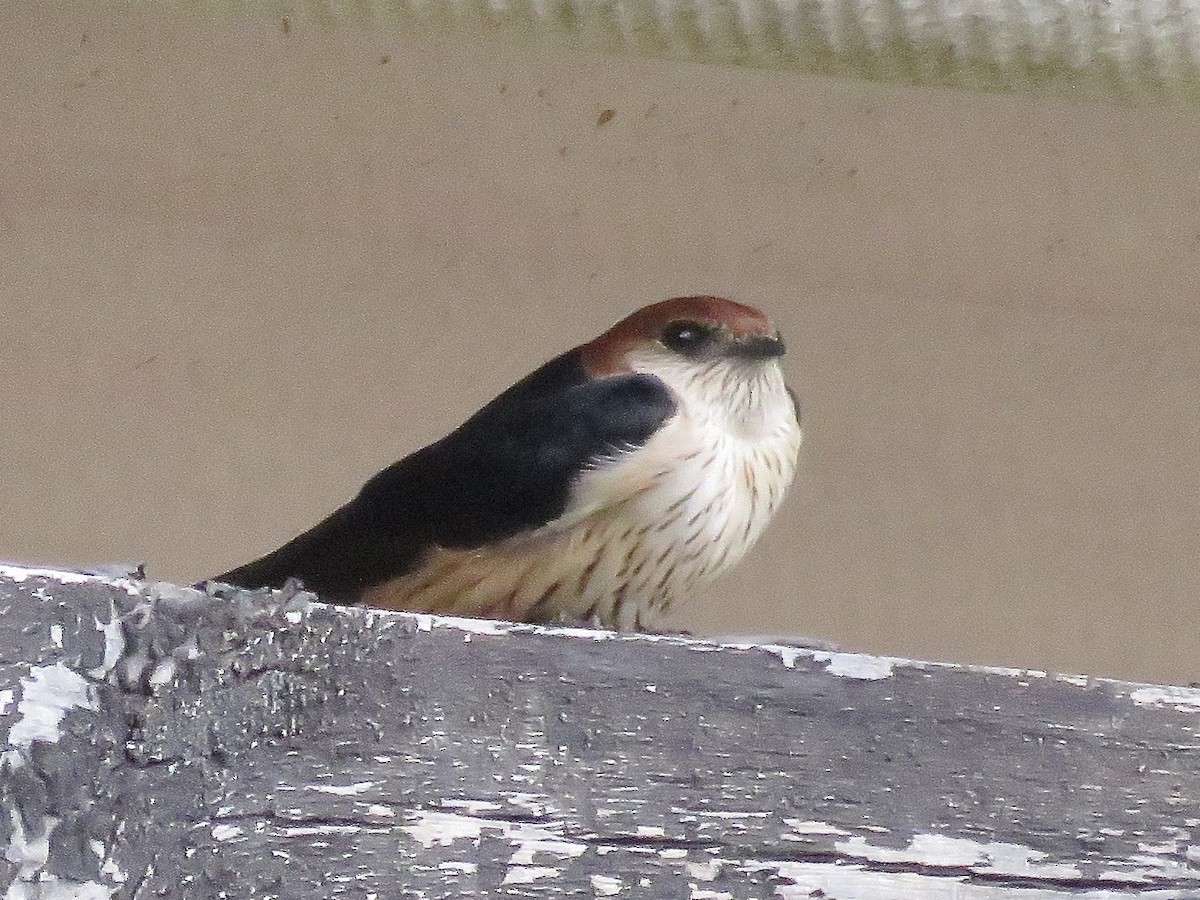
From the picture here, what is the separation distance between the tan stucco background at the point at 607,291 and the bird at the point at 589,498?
0.46m

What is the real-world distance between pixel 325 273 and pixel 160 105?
277 mm

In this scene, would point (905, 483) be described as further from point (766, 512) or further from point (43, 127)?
point (43, 127)

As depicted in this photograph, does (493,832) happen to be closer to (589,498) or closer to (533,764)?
(533,764)

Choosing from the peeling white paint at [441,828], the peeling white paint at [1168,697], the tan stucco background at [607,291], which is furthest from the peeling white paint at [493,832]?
the tan stucco background at [607,291]

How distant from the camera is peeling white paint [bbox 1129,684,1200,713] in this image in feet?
2.22

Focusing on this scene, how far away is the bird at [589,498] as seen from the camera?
1.09 m

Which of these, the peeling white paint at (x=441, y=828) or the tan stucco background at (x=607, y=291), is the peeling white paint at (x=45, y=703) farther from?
the tan stucco background at (x=607, y=291)

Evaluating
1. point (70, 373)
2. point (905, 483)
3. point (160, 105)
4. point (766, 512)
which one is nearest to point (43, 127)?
point (160, 105)

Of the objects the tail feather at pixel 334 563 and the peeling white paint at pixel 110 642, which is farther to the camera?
the tail feather at pixel 334 563

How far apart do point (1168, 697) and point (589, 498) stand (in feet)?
1.55

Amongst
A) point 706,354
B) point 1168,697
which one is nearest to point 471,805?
point 1168,697

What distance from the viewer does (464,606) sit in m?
1.12

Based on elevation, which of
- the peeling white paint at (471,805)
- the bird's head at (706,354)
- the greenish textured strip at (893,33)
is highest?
the greenish textured strip at (893,33)

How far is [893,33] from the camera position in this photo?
98 centimetres
